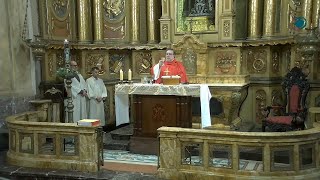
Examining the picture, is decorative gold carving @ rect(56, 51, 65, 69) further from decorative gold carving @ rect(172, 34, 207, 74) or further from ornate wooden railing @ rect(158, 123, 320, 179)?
ornate wooden railing @ rect(158, 123, 320, 179)

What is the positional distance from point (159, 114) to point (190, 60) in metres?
2.62

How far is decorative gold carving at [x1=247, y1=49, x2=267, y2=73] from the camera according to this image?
384 inches

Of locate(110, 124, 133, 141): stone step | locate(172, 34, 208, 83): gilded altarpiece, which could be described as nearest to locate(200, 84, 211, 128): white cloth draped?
locate(110, 124, 133, 141): stone step

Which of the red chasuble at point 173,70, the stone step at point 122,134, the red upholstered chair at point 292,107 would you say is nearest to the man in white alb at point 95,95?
the stone step at point 122,134

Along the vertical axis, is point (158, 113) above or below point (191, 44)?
below

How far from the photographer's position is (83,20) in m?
10.6

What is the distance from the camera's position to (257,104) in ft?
32.5

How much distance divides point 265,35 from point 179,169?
4901 mm

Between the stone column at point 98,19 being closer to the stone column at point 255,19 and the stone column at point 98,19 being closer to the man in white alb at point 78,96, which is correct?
the man in white alb at point 78,96

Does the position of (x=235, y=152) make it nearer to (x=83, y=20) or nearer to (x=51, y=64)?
(x=51, y=64)

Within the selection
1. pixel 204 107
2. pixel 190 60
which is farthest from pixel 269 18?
pixel 204 107

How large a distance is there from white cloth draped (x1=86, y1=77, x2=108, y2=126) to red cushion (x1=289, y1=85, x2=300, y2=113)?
169 inches

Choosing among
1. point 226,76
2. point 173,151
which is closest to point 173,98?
point 173,151

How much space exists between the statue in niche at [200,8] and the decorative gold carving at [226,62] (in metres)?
1.01
